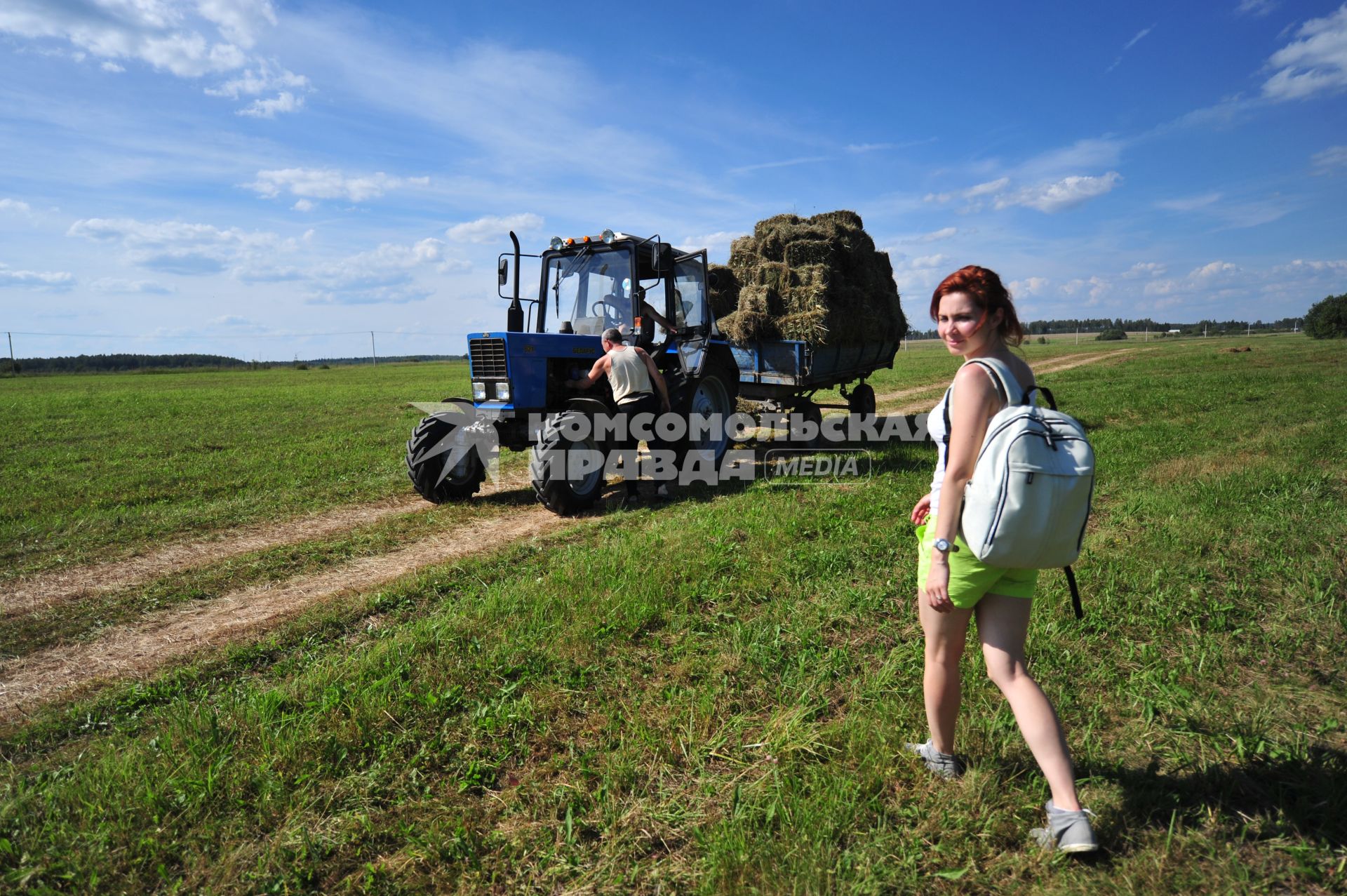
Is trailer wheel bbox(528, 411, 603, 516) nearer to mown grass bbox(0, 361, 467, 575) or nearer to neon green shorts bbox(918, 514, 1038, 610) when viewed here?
mown grass bbox(0, 361, 467, 575)

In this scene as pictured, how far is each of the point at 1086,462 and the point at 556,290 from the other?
22.5ft

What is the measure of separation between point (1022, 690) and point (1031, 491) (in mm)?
672

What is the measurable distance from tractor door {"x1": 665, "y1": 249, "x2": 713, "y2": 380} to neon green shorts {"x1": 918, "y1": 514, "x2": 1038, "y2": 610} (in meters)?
6.39

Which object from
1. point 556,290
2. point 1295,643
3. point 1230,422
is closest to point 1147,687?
point 1295,643

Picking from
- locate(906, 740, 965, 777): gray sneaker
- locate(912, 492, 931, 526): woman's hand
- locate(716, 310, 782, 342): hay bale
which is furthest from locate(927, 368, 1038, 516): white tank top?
locate(716, 310, 782, 342): hay bale

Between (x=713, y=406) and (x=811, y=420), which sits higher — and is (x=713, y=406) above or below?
above

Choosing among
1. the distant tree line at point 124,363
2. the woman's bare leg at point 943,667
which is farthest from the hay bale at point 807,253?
the distant tree line at point 124,363

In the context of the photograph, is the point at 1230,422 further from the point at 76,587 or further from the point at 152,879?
the point at 76,587

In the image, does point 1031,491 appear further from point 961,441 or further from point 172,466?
point 172,466

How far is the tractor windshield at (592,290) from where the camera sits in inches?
310

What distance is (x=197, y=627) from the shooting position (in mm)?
4531

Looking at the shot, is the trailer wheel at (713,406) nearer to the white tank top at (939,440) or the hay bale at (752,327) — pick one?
the hay bale at (752,327)

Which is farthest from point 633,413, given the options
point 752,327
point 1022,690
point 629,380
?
point 1022,690

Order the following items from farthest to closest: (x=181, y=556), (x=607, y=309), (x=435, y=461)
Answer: (x=607, y=309) → (x=435, y=461) → (x=181, y=556)
